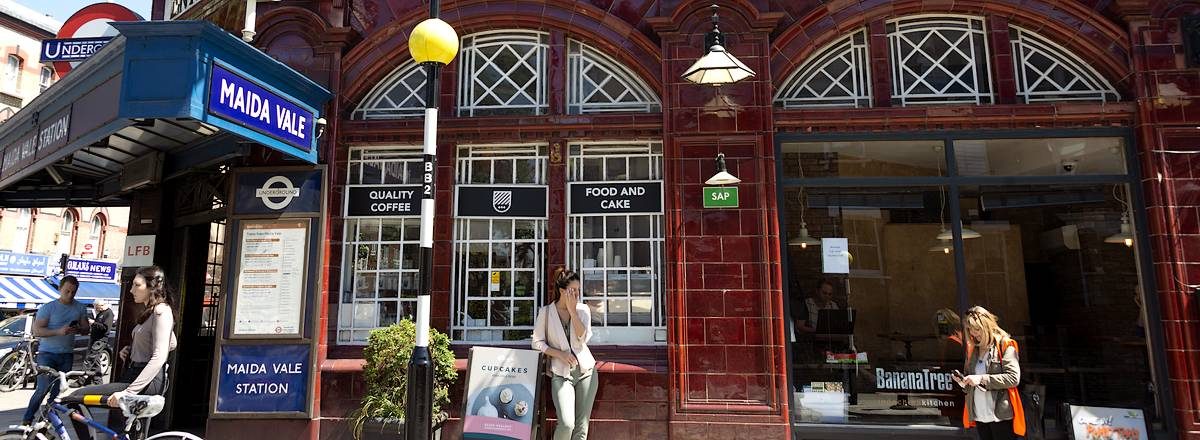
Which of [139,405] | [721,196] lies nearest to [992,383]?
[721,196]

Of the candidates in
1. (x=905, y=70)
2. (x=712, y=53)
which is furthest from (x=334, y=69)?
(x=905, y=70)

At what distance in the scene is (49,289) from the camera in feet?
81.1

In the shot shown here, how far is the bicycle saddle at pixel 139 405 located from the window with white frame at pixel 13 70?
30.0m

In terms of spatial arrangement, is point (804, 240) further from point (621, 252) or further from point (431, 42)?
point (431, 42)

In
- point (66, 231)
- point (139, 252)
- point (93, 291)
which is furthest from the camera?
point (66, 231)

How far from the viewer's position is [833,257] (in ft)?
23.6

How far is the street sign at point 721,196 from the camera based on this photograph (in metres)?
6.87

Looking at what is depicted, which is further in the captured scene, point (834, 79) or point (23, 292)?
point (23, 292)

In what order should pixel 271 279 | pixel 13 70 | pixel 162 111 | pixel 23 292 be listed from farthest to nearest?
pixel 13 70 < pixel 23 292 < pixel 271 279 < pixel 162 111

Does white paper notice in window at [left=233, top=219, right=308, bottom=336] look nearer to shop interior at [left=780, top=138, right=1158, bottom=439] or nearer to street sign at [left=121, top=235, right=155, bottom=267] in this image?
street sign at [left=121, top=235, right=155, bottom=267]

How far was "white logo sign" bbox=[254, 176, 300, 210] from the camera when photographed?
7.22 m

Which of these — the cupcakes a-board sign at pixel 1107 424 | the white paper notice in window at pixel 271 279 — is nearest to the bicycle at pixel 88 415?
the white paper notice in window at pixel 271 279

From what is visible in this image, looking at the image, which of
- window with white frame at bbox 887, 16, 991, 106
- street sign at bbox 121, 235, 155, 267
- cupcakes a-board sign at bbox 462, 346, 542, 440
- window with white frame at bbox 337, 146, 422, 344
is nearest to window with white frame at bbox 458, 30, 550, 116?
window with white frame at bbox 337, 146, 422, 344

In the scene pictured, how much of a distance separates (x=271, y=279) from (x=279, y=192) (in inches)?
38.4
